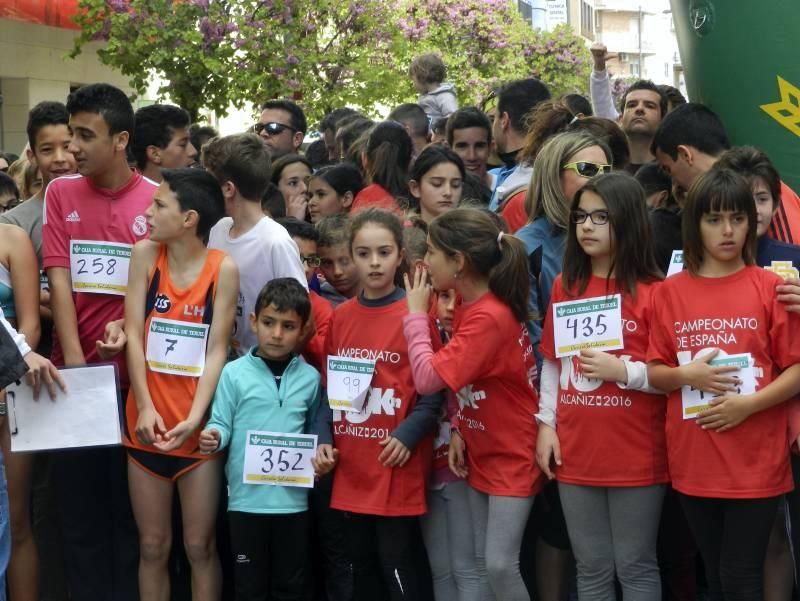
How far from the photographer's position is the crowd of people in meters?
4.33

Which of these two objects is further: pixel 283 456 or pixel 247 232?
pixel 247 232

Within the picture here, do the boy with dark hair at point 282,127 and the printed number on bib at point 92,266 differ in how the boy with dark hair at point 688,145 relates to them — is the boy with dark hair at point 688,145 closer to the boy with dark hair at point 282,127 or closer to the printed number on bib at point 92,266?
the printed number on bib at point 92,266

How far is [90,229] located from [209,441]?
3.40 feet

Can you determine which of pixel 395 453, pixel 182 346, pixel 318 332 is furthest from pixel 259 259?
pixel 395 453

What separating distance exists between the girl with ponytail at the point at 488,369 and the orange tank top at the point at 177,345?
836 millimetres

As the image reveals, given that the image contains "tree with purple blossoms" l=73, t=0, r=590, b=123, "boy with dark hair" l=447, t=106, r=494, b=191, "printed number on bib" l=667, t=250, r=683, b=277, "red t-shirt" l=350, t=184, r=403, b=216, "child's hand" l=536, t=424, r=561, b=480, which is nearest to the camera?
"child's hand" l=536, t=424, r=561, b=480

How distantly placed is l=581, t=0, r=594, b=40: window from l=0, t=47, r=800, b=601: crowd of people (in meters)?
75.1

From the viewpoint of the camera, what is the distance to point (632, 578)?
4.47 meters

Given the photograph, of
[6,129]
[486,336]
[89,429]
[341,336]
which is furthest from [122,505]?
[6,129]

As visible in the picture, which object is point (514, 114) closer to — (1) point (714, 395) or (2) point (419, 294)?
(2) point (419, 294)

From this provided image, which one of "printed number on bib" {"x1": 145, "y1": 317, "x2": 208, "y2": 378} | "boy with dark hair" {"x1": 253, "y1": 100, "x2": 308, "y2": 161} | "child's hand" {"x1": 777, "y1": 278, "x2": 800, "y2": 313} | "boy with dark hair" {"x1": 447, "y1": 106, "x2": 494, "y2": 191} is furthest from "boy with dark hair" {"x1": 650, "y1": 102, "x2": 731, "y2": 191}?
"boy with dark hair" {"x1": 253, "y1": 100, "x2": 308, "y2": 161}

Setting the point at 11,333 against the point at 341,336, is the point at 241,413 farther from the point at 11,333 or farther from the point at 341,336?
the point at 11,333

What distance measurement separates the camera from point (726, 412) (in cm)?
423

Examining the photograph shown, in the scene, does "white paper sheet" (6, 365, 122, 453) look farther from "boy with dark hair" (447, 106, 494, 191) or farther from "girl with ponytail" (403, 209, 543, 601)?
"boy with dark hair" (447, 106, 494, 191)
